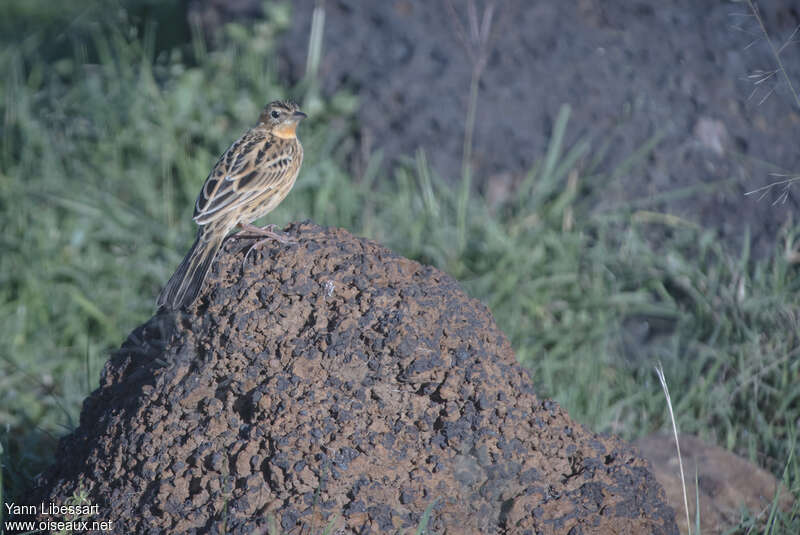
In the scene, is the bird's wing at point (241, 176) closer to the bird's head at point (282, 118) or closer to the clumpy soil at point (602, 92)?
the bird's head at point (282, 118)

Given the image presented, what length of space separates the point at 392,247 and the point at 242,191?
1.89m

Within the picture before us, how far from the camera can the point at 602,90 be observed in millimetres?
6523

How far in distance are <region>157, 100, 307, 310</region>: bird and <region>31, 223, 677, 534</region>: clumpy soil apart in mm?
96

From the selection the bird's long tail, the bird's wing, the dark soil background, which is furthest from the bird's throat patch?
the dark soil background

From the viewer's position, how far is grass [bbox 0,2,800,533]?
5.15 m

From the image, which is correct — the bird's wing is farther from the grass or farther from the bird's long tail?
the grass

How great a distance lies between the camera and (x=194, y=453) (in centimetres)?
316

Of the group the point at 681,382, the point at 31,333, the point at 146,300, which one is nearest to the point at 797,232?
the point at 681,382

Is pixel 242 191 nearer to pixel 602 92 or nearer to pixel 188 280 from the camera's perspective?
pixel 188 280

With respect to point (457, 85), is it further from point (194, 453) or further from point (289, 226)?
point (194, 453)

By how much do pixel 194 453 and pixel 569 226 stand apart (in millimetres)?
3396

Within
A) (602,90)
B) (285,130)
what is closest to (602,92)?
(602,90)

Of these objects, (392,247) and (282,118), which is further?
(392,247)

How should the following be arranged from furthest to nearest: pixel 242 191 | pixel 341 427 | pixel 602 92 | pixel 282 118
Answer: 1. pixel 602 92
2. pixel 282 118
3. pixel 242 191
4. pixel 341 427
